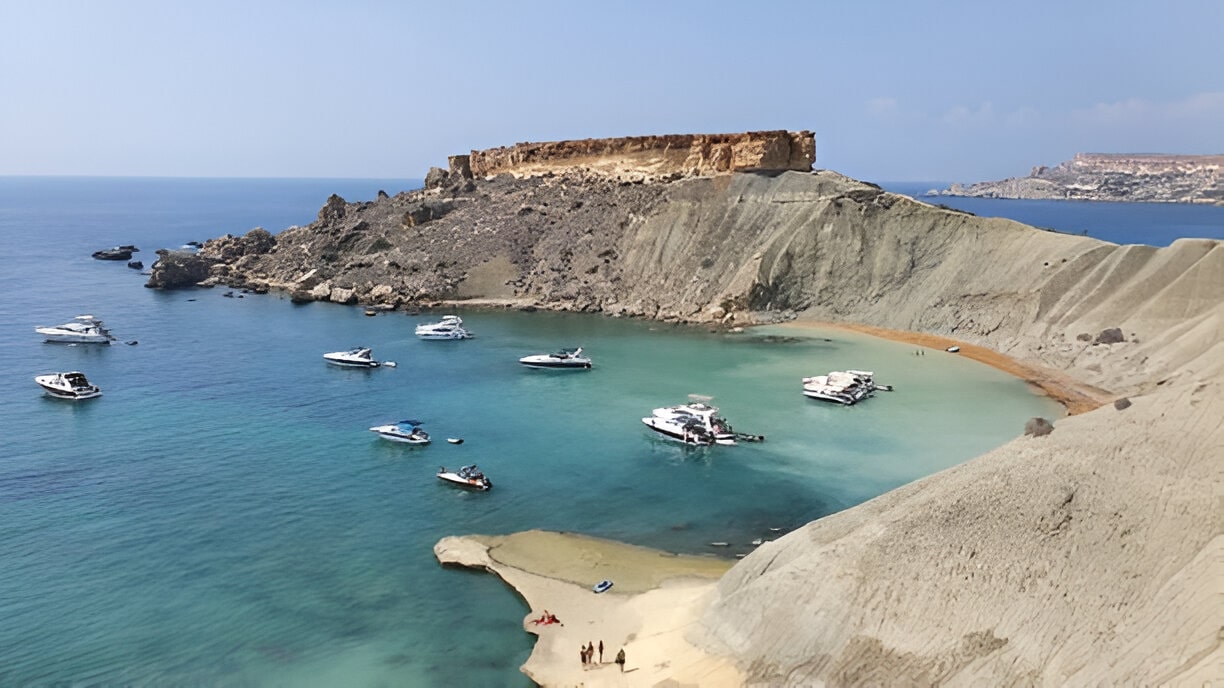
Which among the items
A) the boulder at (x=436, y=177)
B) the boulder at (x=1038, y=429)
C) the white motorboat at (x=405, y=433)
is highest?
the boulder at (x=436, y=177)

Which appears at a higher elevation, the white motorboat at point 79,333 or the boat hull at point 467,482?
the white motorboat at point 79,333

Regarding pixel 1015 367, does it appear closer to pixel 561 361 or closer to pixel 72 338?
pixel 561 361

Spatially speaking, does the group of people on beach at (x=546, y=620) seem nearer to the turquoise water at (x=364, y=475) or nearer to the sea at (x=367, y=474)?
the turquoise water at (x=364, y=475)

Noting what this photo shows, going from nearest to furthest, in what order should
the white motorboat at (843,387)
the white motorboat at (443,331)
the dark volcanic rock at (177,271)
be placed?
the white motorboat at (843,387), the white motorboat at (443,331), the dark volcanic rock at (177,271)

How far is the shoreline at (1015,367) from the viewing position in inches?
1815

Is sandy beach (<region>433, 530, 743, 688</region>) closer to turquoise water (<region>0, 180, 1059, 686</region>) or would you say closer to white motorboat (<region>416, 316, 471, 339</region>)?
turquoise water (<region>0, 180, 1059, 686</region>)

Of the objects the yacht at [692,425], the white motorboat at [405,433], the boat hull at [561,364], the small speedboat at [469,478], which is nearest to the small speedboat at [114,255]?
the boat hull at [561,364]

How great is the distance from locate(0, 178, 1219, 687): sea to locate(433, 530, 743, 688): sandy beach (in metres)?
0.85

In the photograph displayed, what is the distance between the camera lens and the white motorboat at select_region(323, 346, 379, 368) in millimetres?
56719

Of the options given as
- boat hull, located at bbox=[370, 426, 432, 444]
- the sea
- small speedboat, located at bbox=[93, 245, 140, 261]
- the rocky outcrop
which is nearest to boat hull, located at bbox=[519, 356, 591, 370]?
the sea

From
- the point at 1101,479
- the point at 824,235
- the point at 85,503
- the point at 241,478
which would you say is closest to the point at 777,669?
the point at 1101,479

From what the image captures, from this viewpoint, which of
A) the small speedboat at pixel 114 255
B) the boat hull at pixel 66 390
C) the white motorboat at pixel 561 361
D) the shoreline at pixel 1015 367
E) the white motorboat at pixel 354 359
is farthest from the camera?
the small speedboat at pixel 114 255

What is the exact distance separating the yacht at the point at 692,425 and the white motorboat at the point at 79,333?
4528 centimetres

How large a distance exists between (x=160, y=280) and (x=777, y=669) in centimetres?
9115
